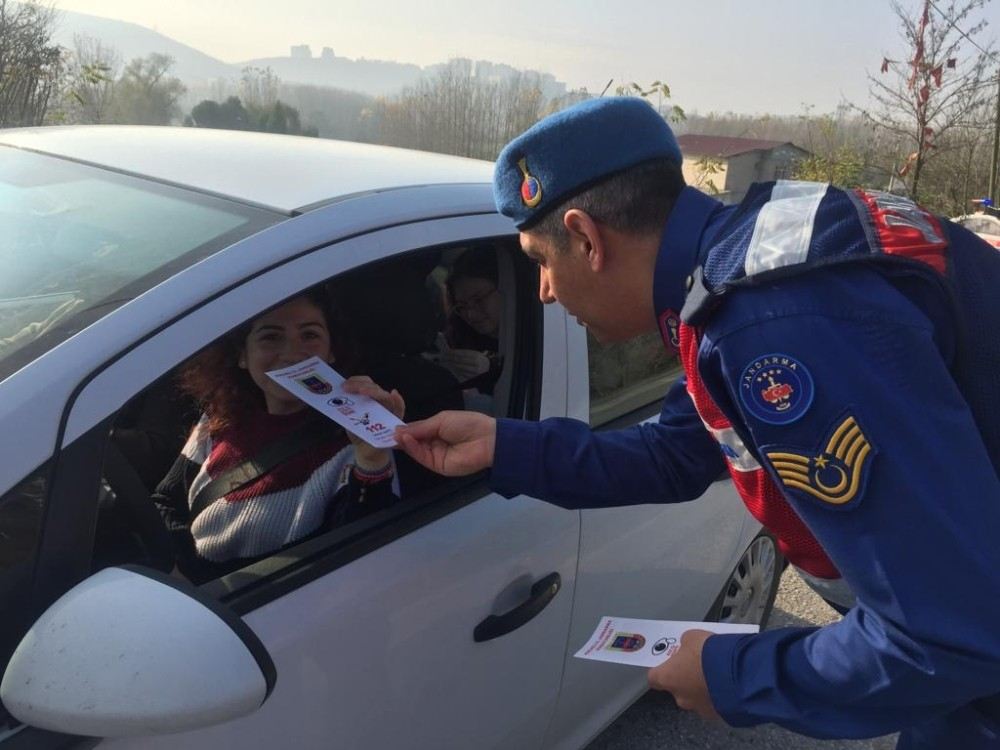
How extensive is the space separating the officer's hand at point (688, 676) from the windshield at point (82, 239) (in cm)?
94

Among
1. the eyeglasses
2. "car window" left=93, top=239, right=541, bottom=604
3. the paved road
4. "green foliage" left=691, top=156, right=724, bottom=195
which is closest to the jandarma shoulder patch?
"car window" left=93, top=239, right=541, bottom=604

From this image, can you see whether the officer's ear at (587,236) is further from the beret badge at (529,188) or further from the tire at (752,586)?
the tire at (752,586)

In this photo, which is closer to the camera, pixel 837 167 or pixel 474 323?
pixel 474 323

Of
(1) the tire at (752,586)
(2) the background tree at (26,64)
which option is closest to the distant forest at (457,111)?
(2) the background tree at (26,64)

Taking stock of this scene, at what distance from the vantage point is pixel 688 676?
1.22 m

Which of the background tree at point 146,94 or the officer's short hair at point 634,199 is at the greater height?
the background tree at point 146,94

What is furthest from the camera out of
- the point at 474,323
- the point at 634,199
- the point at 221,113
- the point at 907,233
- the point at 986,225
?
the point at 221,113

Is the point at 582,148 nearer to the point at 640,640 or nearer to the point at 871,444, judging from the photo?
the point at 871,444

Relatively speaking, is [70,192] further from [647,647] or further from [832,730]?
[832,730]

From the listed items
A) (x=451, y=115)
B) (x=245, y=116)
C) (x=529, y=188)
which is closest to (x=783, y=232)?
(x=529, y=188)

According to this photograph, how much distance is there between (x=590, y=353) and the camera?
1907 millimetres

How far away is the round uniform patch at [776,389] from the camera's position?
0.93 m

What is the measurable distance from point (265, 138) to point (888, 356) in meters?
1.66

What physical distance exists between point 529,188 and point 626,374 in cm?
95
